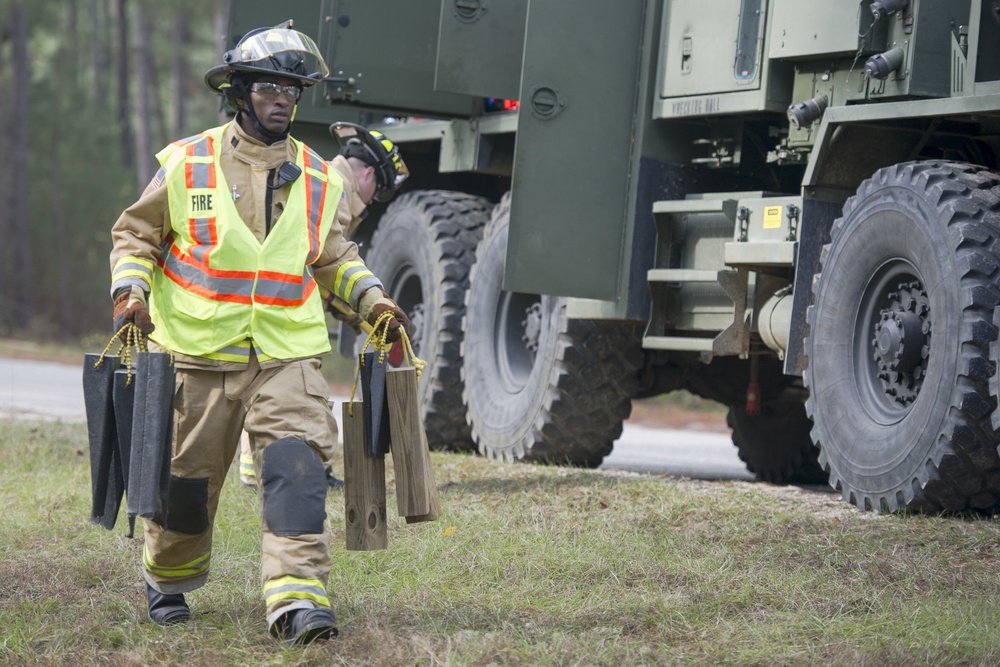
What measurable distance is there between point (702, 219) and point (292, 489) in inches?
164

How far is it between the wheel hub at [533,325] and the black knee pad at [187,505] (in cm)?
471

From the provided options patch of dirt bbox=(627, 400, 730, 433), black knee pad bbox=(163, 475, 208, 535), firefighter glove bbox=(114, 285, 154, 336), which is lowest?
patch of dirt bbox=(627, 400, 730, 433)

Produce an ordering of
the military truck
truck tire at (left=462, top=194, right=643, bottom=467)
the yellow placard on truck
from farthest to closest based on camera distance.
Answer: truck tire at (left=462, top=194, right=643, bottom=467), the yellow placard on truck, the military truck

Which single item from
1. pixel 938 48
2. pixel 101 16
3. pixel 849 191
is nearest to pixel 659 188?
pixel 849 191

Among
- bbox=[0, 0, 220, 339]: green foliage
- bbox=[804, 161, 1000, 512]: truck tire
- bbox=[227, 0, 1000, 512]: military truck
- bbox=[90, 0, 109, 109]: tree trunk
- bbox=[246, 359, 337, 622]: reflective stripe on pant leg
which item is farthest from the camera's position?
bbox=[90, 0, 109, 109]: tree trunk

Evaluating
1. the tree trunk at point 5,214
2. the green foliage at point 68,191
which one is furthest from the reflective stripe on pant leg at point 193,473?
the green foliage at point 68,191

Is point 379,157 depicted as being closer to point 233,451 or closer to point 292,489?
point 233,451

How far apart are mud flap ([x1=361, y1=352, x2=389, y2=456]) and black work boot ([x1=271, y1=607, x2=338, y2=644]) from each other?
2.04 ft

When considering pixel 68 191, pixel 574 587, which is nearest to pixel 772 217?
pixel 574 587

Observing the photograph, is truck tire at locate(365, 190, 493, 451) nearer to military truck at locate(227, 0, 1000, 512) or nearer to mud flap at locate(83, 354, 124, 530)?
military truck at locate(227, 0, 1000, 512)

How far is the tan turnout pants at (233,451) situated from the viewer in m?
4.73

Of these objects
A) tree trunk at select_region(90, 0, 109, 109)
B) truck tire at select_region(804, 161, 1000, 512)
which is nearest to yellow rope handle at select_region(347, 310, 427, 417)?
truck tire at select_region(804, 161, 1000, 512)

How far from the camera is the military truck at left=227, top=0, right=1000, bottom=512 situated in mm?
6516

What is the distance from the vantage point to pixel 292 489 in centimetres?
477
